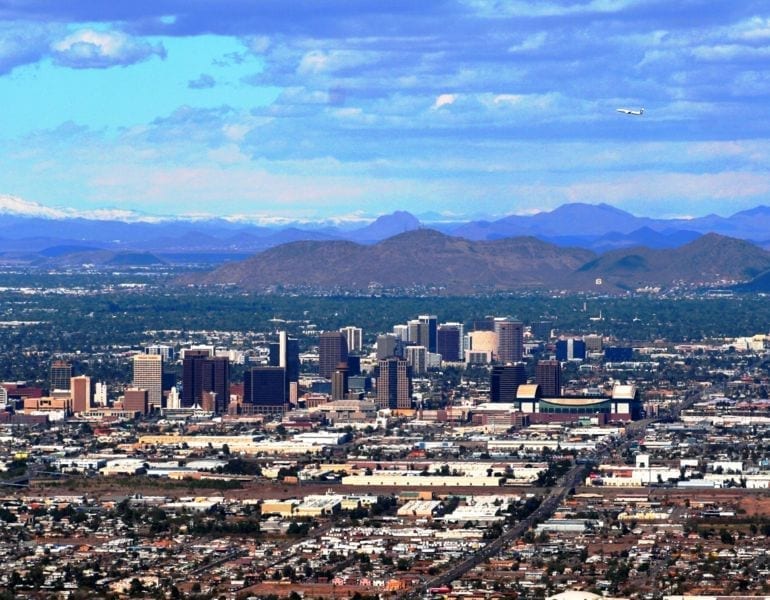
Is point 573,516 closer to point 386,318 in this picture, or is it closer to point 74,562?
point 74,562

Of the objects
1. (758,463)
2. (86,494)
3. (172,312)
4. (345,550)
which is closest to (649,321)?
(172,312)

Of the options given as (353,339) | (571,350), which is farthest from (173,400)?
(571,350)

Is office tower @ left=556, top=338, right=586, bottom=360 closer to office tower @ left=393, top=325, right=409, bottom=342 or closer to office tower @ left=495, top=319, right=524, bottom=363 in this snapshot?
office tower @ left=495, top=319, right=524, bottom=363

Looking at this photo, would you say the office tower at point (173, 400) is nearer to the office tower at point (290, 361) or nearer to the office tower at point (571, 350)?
the office tower at point (290, 361)

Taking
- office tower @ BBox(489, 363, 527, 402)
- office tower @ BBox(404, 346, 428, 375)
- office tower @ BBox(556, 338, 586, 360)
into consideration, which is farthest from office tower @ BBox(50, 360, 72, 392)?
office tower @ BBox(556, 338, 586, 360)

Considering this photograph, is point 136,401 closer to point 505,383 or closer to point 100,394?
point 100,394

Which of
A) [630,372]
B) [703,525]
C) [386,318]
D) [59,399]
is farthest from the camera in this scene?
[386,318]
